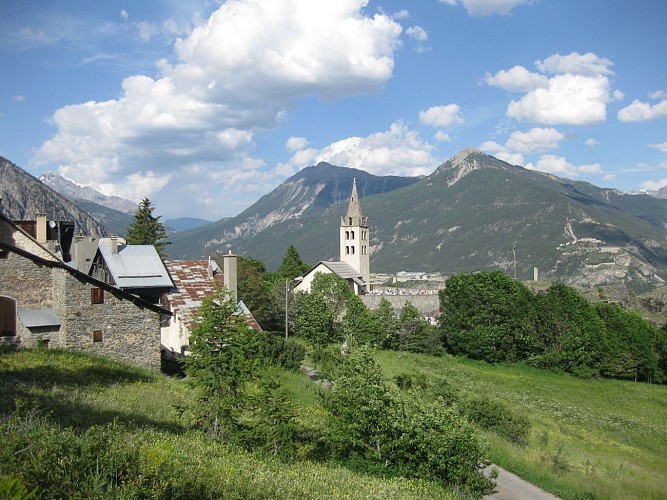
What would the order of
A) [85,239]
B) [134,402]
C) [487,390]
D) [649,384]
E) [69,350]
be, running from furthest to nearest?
1. [649,384]
2. [487,390]
3. [85,239]
4. [69,350]
5. [134,402]

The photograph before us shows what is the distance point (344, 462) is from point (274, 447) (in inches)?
90.0

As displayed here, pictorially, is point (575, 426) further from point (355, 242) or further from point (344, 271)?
point (355, 242)

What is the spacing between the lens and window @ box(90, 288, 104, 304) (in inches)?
993

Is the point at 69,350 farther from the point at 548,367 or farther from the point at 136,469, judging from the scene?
the point at 548,367

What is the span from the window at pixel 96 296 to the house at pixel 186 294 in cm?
547

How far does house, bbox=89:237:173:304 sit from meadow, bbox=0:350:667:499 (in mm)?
9147

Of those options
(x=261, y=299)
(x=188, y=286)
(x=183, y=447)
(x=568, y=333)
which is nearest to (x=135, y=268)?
(x=188, y=286)

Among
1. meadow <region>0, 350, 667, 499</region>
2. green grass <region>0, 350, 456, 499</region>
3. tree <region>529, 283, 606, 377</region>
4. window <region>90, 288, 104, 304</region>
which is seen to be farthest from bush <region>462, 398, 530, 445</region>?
tree <region>529, 283, 606, 377</region>

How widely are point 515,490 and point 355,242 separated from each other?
7241cm

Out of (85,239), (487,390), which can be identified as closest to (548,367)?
(487,390)

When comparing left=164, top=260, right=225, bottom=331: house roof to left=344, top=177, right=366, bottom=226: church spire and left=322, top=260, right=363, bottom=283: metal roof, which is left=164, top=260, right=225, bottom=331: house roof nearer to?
left=322, top=260, right=363, bottom=283: metal roof

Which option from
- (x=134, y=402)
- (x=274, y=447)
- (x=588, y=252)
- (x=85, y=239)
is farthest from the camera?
(x=588, y=252)

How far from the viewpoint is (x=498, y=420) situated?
89.4ft

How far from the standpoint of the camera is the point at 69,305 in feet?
81.3
